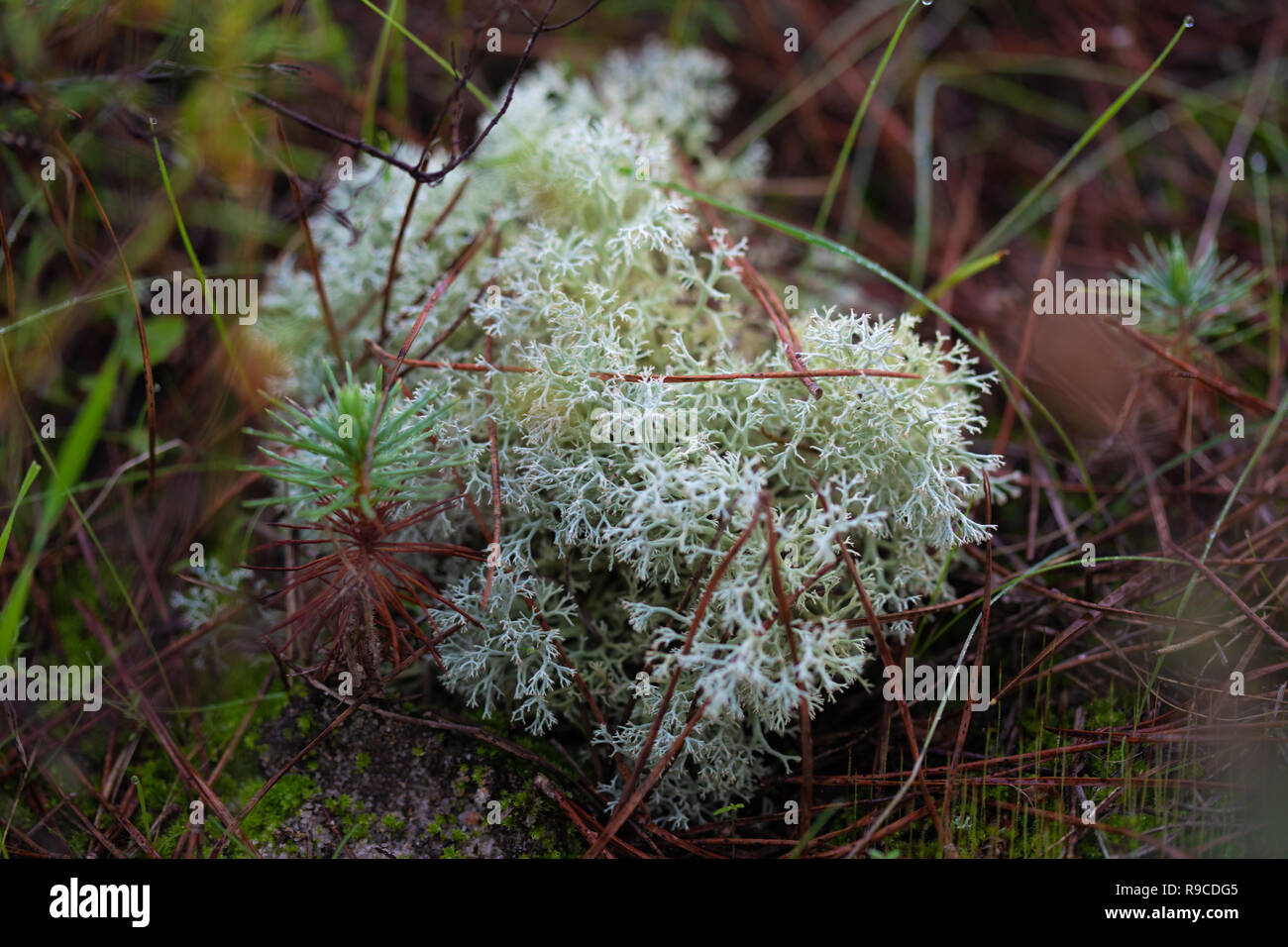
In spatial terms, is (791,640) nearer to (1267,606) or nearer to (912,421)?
(912,421)

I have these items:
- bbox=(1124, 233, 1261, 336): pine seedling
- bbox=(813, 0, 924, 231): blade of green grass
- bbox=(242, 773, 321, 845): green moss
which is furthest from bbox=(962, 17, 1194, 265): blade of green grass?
bbox=(242, 773, 321, 845): green moss

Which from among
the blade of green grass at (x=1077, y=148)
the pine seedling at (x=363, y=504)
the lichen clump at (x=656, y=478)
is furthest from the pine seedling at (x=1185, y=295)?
the pine seedling at (x=363, y=504)

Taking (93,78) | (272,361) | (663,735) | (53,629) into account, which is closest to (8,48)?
(93,78)

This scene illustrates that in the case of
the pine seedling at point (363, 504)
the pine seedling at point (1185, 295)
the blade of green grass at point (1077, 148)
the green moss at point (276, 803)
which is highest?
the blade of green grass at point (1077, 148)

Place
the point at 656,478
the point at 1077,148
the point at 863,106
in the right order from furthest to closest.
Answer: the point at 863,106
the point at 1077,148
the point at 656,478

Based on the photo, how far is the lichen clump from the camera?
5.92 ft

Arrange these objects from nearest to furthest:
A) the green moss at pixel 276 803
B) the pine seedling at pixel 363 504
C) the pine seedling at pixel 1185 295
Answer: the pine seedling at pixel 363 504 → the green moss at pixel 276 803 → the pine seedling at pixel 1185 295

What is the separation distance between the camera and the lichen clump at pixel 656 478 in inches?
71.0

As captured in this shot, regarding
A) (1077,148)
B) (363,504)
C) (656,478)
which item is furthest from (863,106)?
(363,504)

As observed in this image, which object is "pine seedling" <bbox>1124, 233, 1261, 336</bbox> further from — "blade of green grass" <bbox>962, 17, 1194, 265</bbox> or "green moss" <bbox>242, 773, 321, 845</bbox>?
"green moss" <bbox>242, 773, 321, 845</bbox>

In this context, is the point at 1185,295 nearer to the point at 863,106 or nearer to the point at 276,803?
the point at 863,106

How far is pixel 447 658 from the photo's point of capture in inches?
75.7

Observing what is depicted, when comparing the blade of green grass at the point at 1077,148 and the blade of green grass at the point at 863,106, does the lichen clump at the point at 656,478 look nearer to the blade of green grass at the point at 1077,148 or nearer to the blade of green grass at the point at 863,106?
the blade of green grass at the point at 863,106

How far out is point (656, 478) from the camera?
1.81 meters
